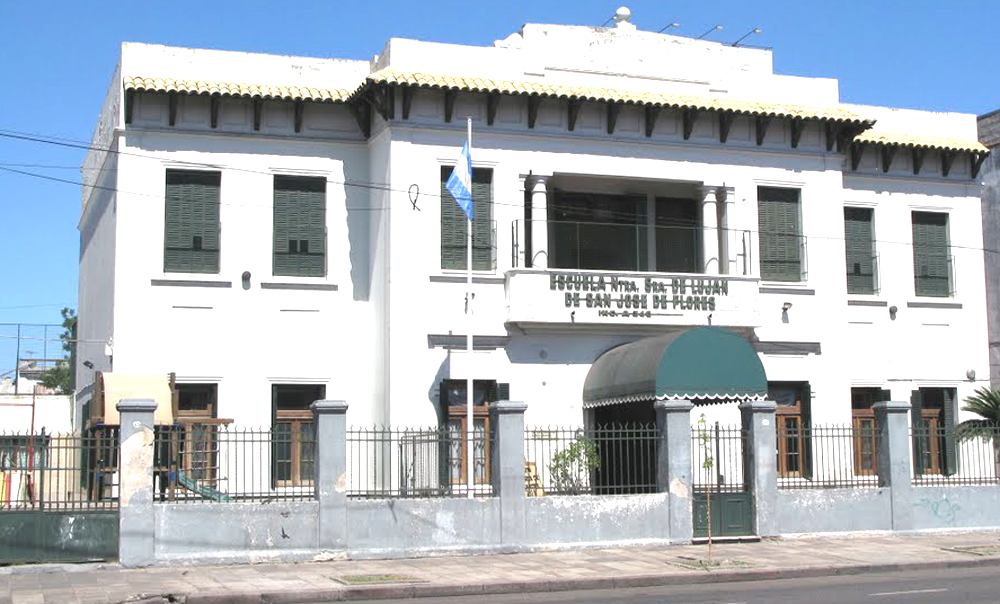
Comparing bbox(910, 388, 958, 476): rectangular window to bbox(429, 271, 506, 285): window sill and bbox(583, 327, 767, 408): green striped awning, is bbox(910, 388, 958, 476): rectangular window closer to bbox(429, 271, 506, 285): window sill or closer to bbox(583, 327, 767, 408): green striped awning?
bbox(583, 327, 767, 408): green striped awning

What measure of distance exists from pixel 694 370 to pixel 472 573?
7.39 m

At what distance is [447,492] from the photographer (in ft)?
69.4

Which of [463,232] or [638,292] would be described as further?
[638,292]

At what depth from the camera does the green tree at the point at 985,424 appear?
25.5 m

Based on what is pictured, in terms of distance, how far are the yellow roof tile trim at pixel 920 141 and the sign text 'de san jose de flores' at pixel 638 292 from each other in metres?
6.01

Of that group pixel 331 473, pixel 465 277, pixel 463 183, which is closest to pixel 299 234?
pixel 465 277

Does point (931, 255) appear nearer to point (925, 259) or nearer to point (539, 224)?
point (925, 259)

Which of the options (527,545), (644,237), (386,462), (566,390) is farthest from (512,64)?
(527,545)

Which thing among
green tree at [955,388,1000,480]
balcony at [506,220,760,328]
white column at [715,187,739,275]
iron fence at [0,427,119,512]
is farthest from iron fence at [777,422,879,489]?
iron fence at [0,427,119,512]

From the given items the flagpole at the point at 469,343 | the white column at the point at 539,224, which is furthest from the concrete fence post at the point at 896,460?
the flagpole at the point at 469,343

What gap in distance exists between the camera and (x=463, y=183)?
80.6 ft

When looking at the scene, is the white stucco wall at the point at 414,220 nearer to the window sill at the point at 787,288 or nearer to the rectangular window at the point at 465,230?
the window sill at the point at 787,288

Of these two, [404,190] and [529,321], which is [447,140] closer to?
[404,190]

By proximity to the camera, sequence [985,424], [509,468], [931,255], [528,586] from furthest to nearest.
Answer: [931,255]
[985,424]
[509,468]
[528,586]
